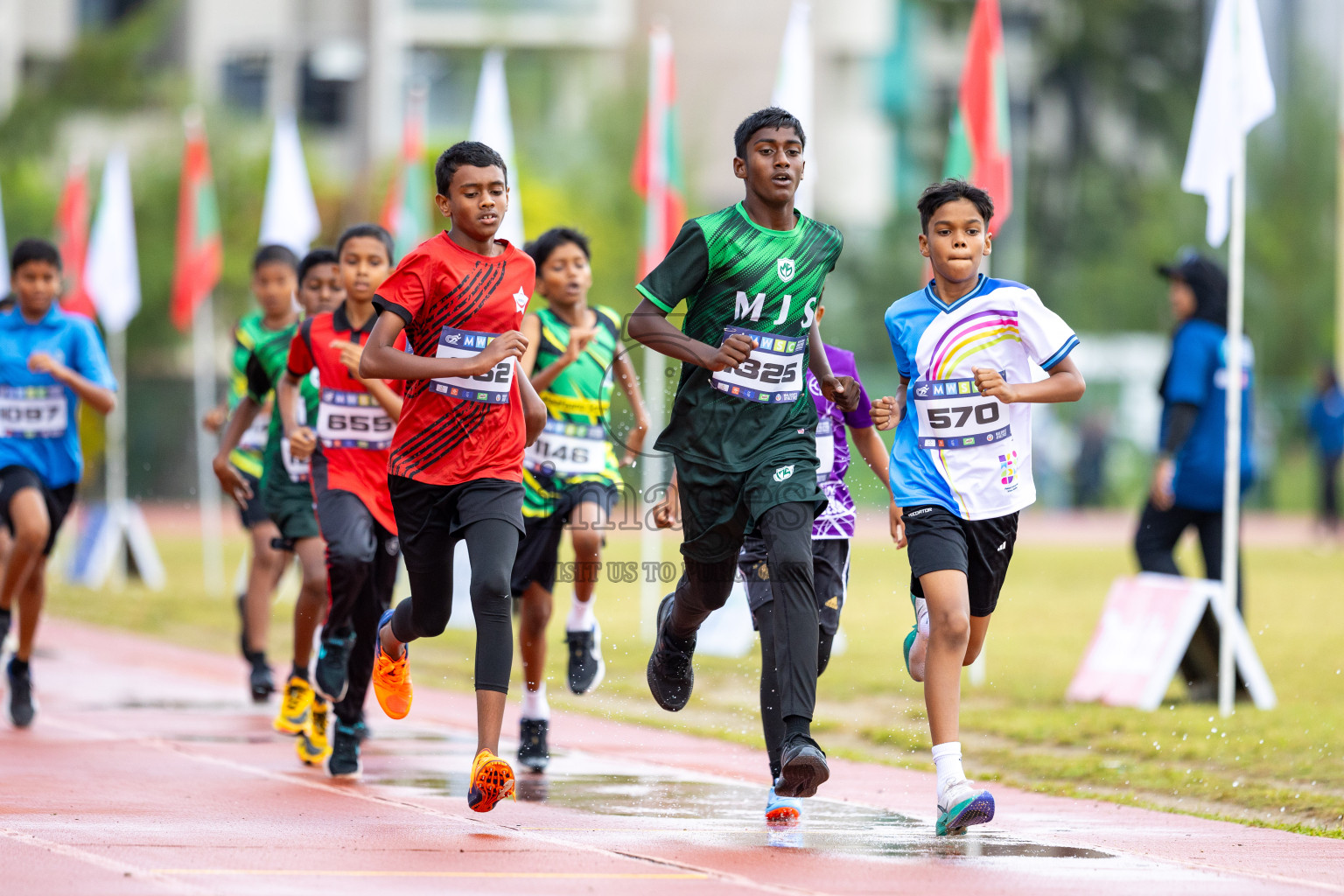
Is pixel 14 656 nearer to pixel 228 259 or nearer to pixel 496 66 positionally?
pixel 496 66

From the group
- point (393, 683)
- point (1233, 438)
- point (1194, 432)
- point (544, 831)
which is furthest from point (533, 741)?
point (1194, 432)

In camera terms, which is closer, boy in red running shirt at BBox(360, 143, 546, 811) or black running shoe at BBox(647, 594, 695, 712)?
boy in red running shirt at BBox(360, 143, 546, 811)

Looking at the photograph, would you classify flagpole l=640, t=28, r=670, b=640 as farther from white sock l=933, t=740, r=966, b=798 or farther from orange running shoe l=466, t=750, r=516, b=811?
orange running shoe l=466, t=750, r=516, b=811

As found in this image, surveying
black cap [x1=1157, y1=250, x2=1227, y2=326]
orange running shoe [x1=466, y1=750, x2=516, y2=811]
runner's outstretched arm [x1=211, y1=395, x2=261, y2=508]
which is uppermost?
black cap [x1=1157, y1=250, x2=1227, y2=326]

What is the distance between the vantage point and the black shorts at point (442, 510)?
6.60 meters

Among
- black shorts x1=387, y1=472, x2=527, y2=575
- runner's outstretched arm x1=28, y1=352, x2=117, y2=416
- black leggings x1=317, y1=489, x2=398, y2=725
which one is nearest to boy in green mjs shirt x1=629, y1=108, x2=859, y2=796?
black shorts x1=387, y1=472, x2=527, y2=575

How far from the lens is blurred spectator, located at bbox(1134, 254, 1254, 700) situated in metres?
11.1

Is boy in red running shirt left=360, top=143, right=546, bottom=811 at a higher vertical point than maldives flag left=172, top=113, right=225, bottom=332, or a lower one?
lower

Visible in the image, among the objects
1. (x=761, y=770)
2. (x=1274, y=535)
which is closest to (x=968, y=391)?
(x=761, y=770)

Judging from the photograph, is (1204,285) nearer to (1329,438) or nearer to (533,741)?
(533,741)

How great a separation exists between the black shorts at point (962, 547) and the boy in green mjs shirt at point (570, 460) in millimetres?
2099

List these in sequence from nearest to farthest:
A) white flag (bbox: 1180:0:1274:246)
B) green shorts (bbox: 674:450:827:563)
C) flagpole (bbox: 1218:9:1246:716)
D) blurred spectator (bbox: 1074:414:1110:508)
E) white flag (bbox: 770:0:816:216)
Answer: green shorts (bbox: 674:450:827:563)
flagpole (bbox: 1218:9:1246:716)
white flag (bbox: 1180:0:1274:246)
white flag (bbox: 770:0:816:216)
blurred spectator (bbox: 1074:414:1110:508)

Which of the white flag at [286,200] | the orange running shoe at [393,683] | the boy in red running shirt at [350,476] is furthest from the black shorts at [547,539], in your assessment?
the white flag at [286,200]

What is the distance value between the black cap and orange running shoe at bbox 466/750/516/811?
6609 millimetres
